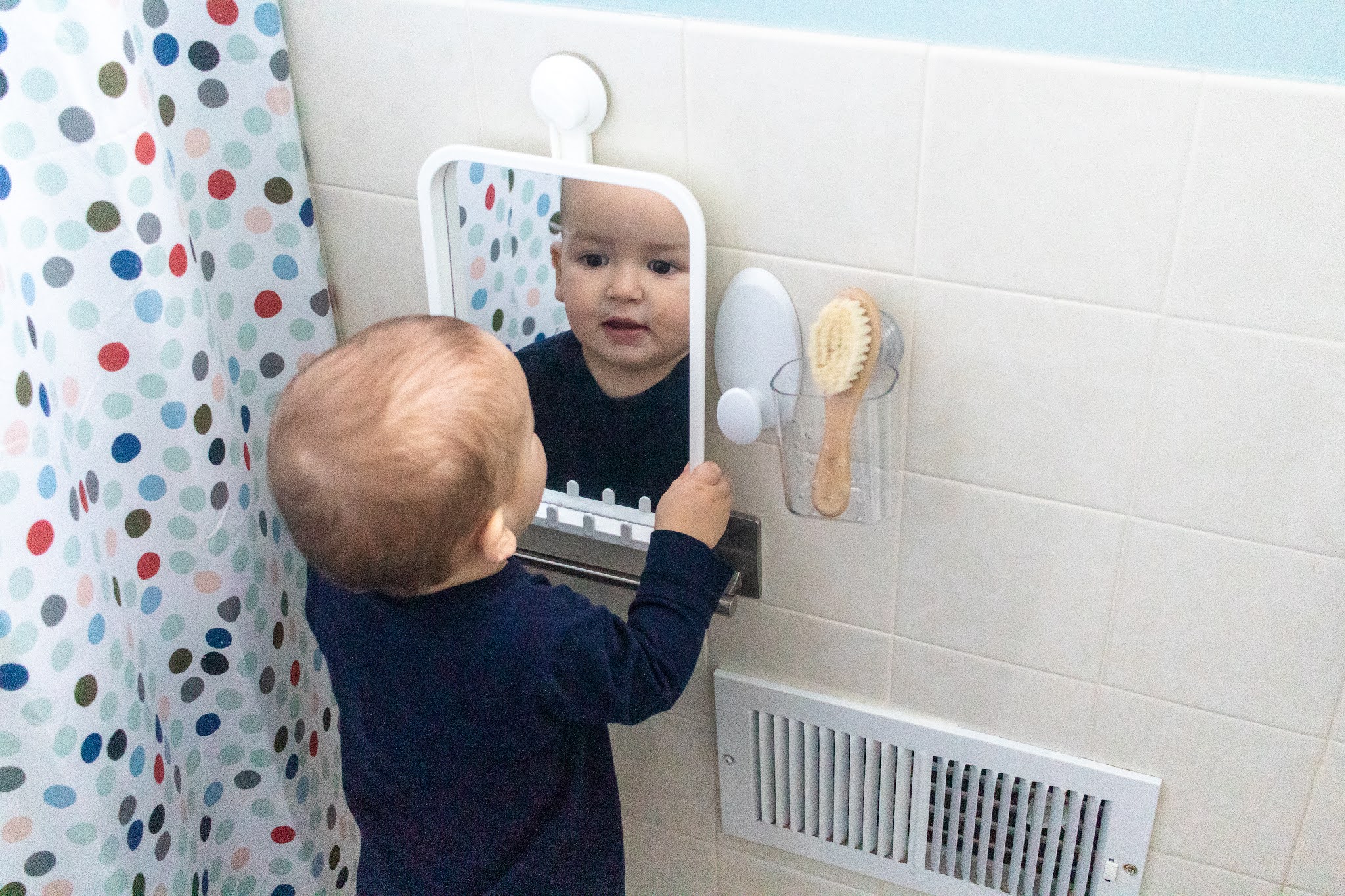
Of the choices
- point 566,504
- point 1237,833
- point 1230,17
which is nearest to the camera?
point 1230,17

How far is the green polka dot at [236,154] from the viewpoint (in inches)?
48.7

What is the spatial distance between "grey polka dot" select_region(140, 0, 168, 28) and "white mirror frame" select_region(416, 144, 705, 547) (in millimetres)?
270

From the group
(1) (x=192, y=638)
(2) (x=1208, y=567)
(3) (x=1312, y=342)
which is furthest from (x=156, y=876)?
(3) (x=1312, y=342)

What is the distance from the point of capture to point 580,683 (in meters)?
1.04

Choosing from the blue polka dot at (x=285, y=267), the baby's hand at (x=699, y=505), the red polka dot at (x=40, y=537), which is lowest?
the baby's hand at (x=699, y=505)

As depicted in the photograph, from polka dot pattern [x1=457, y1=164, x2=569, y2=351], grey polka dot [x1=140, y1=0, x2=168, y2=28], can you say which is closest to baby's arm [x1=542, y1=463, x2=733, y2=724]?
polka dot pattern [x1=457, y1=164, x2=569, y2=351]

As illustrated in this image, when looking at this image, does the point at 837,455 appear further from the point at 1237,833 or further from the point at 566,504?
the point at 1237,833

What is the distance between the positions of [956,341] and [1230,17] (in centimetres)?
32

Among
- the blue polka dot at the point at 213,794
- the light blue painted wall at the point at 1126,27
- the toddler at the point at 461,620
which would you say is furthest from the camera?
the blue polka dot at the point at 213,794

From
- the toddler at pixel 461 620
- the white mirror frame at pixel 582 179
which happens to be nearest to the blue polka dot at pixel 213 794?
the toddler at pixel 461 620

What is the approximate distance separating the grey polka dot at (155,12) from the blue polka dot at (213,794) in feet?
2.72

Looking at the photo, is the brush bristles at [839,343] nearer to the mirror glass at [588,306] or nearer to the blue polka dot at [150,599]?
the mirror glass at [588,306]

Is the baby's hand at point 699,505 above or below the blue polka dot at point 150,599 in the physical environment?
above

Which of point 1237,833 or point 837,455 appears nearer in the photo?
point 837,455
